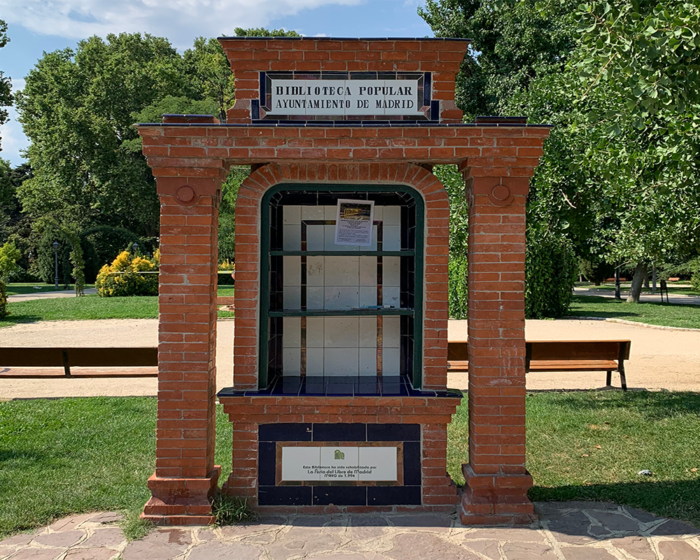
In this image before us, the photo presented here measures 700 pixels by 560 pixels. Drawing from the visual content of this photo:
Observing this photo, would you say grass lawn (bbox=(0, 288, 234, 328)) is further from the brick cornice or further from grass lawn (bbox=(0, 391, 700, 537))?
the brick cornice

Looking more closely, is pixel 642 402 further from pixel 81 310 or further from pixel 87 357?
pixel 81 310

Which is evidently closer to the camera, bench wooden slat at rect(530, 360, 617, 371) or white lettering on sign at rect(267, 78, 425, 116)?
white lettering on sign at rect(267, 78, 425, 116)

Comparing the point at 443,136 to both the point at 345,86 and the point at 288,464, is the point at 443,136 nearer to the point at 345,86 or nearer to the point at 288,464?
the point at 345,86

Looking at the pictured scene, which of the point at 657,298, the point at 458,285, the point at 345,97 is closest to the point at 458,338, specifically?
the point at 458,285

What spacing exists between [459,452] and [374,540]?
238 centimetres

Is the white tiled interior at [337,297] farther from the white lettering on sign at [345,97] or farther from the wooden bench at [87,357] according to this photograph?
the wooden bench at [87,357]

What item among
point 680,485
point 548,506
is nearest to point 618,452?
point 680,485

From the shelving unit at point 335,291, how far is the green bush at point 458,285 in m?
12.6

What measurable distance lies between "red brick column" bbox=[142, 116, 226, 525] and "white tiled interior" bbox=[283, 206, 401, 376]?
0.93 meters

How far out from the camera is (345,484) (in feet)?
14.3

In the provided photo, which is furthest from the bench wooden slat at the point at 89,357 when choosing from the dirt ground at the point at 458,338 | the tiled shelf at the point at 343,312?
the tiled shelf at the point at 343,312

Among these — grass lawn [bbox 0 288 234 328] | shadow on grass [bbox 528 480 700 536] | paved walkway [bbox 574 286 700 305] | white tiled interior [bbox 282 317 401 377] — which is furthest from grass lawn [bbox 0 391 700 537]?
paved walkway [bbox 574 286 700 305]

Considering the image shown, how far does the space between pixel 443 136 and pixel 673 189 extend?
4.03m

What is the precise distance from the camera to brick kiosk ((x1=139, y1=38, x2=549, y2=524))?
411cm
